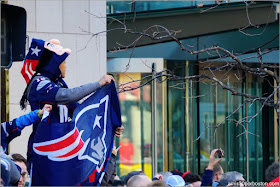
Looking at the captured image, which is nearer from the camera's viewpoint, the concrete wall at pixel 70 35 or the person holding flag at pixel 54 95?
the person holding flag at pixel 54 95

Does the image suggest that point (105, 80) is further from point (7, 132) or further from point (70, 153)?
point (7, 132)

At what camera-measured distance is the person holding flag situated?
5.98 metres

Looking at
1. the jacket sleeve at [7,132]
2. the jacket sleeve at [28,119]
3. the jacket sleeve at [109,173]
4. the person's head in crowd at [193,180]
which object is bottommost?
the person's head in crowd at [193,180]

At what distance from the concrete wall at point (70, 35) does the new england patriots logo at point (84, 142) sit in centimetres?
521

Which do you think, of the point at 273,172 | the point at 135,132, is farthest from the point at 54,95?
the point at 135,132

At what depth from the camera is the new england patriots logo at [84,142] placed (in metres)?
5.97

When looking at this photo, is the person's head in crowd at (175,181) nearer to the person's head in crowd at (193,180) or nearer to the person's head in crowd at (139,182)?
the person's head in crowd at (193,180)

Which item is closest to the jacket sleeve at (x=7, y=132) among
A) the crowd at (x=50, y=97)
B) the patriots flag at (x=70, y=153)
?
the crowd at (x=50, y=97)

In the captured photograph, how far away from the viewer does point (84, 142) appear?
6055 millimetres

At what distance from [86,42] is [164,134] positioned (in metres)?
4.02

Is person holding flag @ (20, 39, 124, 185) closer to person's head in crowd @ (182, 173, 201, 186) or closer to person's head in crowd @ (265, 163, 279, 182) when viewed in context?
person's head in crowd @ (265, 163, 279, 182)

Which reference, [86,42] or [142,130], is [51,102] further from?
[142,130]

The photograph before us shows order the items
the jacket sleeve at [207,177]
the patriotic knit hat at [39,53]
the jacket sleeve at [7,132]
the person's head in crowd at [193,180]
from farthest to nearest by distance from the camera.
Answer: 1. the person's head in crowd at [193,180]
2. the jacket sleeve at [207,177]
3. the patriotic knit hat at [39,53]
4. the jacket sleeve at [7,132]

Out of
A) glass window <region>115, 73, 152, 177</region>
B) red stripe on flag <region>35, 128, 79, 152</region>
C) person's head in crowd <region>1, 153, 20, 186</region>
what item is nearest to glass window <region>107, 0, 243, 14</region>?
glass window <region>115, 73, 152, 177</region>
